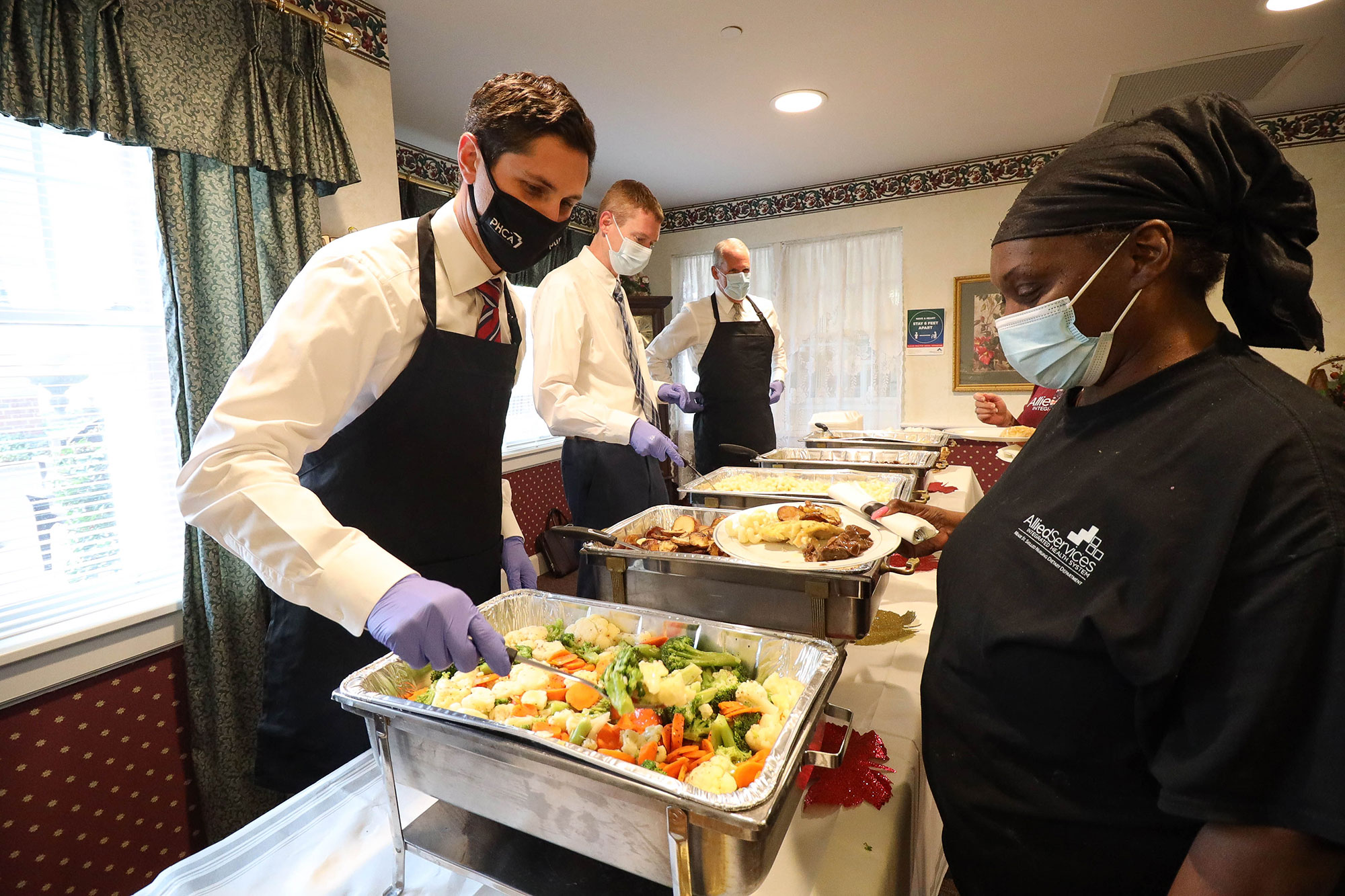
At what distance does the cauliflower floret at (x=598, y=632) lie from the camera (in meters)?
1.13

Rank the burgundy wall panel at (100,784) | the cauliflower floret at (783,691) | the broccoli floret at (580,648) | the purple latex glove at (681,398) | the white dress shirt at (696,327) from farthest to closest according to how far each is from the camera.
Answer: the white dress shirt at (696,327), the purple latex glove at (681,398), the burgundy wall panel at (100,784), the broccoli floret at (580,648), the cauliflower floret at (783,691)

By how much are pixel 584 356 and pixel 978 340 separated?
423 centimetres

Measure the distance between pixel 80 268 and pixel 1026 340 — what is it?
2.66 m

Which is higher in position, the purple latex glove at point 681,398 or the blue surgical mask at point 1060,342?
the blue surgical mask at point 1060,342

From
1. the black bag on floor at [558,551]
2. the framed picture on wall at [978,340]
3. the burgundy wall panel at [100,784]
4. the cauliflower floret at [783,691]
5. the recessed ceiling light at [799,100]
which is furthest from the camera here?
the framed picture on wall at [978,340]

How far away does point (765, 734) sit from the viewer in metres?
0.86

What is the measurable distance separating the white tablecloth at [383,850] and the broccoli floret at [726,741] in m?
0.17

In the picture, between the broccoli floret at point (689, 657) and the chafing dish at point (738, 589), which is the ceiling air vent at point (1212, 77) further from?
the broccoli floret at point (689, 657)

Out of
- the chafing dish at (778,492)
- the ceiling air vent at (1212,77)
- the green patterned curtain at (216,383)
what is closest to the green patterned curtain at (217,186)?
the green patterned curtain at (216,383)

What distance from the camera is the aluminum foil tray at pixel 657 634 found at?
69 cm

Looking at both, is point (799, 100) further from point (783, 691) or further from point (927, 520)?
point (783, 691)

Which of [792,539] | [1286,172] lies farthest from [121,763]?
[1286,172]

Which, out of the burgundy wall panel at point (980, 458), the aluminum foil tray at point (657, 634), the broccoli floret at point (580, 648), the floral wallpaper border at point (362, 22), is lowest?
the burgundy wall panel at point (980, 458)

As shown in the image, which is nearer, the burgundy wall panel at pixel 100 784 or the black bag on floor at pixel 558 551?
the burgundy wall panel at pixel 100 784
